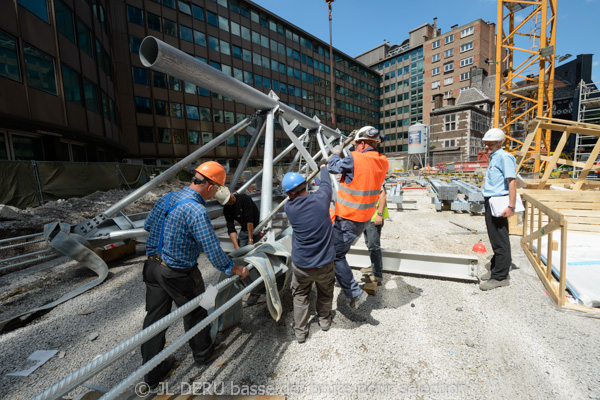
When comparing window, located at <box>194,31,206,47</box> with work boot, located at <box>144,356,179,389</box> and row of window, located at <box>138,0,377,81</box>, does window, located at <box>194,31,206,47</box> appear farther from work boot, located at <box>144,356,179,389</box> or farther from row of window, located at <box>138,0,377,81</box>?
work boot, located at <box>144,356,179,389</box>

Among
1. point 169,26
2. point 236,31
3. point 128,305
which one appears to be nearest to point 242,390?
point 128,305

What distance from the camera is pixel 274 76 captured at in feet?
112

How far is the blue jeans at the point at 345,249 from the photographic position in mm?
2842

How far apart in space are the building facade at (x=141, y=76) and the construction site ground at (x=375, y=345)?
10584 mm

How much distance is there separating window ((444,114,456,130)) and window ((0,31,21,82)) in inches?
1686

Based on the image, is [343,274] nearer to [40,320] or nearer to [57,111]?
[40,320]

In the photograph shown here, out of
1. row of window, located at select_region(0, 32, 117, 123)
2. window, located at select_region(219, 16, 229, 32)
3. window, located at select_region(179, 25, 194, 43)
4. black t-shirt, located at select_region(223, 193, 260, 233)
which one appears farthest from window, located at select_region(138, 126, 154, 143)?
black t-shirt, located at select_region(223, 193, 260, 233)

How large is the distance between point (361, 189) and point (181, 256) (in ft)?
6.32

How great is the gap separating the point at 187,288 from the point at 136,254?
401cm

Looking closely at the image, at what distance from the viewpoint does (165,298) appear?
2193mm

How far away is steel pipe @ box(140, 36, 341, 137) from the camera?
233 cm

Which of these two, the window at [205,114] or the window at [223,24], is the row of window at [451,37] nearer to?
the window at [223,24]

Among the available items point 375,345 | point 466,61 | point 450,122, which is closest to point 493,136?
point 375,345

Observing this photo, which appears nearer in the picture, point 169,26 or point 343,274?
point 343,274
